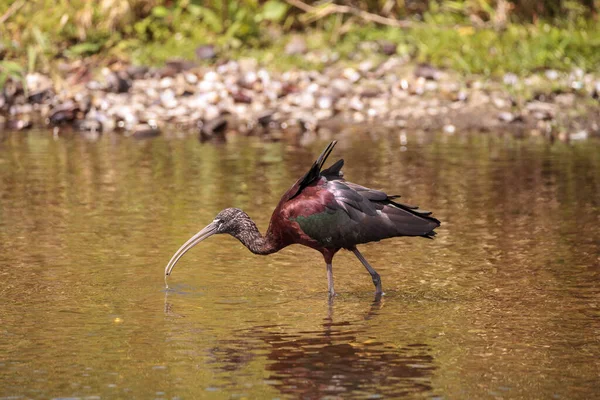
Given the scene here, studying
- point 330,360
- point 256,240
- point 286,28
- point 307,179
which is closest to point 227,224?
point 256,240

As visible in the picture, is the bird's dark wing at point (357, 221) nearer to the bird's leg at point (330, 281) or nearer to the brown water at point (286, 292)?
the bird's leg at point (330, 281)

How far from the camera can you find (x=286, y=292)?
30.9 feet

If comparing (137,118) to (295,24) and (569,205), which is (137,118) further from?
(569,205)

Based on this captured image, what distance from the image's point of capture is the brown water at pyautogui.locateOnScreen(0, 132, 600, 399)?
23.5 feet

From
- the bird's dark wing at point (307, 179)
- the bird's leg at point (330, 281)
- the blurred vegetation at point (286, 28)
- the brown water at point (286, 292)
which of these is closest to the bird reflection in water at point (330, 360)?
the brown water at point (286, 292)

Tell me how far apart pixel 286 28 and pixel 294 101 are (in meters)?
3.23

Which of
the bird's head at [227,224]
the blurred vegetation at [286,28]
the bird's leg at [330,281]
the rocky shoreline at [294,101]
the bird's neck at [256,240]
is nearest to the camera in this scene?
the bird's leg at [330,281]

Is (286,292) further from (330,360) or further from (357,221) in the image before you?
(330,360)

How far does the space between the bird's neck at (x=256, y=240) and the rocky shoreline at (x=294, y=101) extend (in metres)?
Answer: 9.31

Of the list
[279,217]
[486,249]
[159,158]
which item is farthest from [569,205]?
[159,158]

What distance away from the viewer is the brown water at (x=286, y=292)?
7.17 metres

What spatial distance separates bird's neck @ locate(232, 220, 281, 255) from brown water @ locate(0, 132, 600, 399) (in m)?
0.28

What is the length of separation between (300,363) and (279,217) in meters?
2.00

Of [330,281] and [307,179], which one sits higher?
[307,179]
